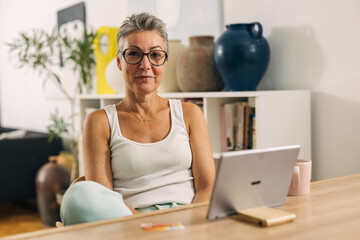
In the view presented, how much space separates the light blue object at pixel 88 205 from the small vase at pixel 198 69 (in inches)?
59.8

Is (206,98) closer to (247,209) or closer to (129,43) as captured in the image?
(129,43)

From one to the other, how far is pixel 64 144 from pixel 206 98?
2548 millimetres

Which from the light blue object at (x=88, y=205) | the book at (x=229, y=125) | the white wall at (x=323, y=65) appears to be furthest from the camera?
the book at (x=229, y=125)

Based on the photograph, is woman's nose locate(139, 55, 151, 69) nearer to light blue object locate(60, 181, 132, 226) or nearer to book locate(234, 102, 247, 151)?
light blue object locate(60, 181, 132, 226)

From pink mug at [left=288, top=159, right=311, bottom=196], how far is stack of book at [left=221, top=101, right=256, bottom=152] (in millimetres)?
979

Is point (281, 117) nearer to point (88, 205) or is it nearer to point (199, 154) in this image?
point (199, 154)

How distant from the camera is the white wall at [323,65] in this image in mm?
2195

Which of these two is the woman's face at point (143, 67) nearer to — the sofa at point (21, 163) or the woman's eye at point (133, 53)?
the woman's eye at point (133, 53)

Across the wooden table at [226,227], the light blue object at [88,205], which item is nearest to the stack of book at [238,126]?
the wooden table at [226,227]

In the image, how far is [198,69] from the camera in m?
2.60

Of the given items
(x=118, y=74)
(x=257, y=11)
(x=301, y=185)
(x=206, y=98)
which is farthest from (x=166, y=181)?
(x=118, y=74)

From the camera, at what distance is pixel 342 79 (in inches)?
87.7

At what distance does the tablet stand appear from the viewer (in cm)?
105

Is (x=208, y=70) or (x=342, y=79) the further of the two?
(x=208, y=70)
